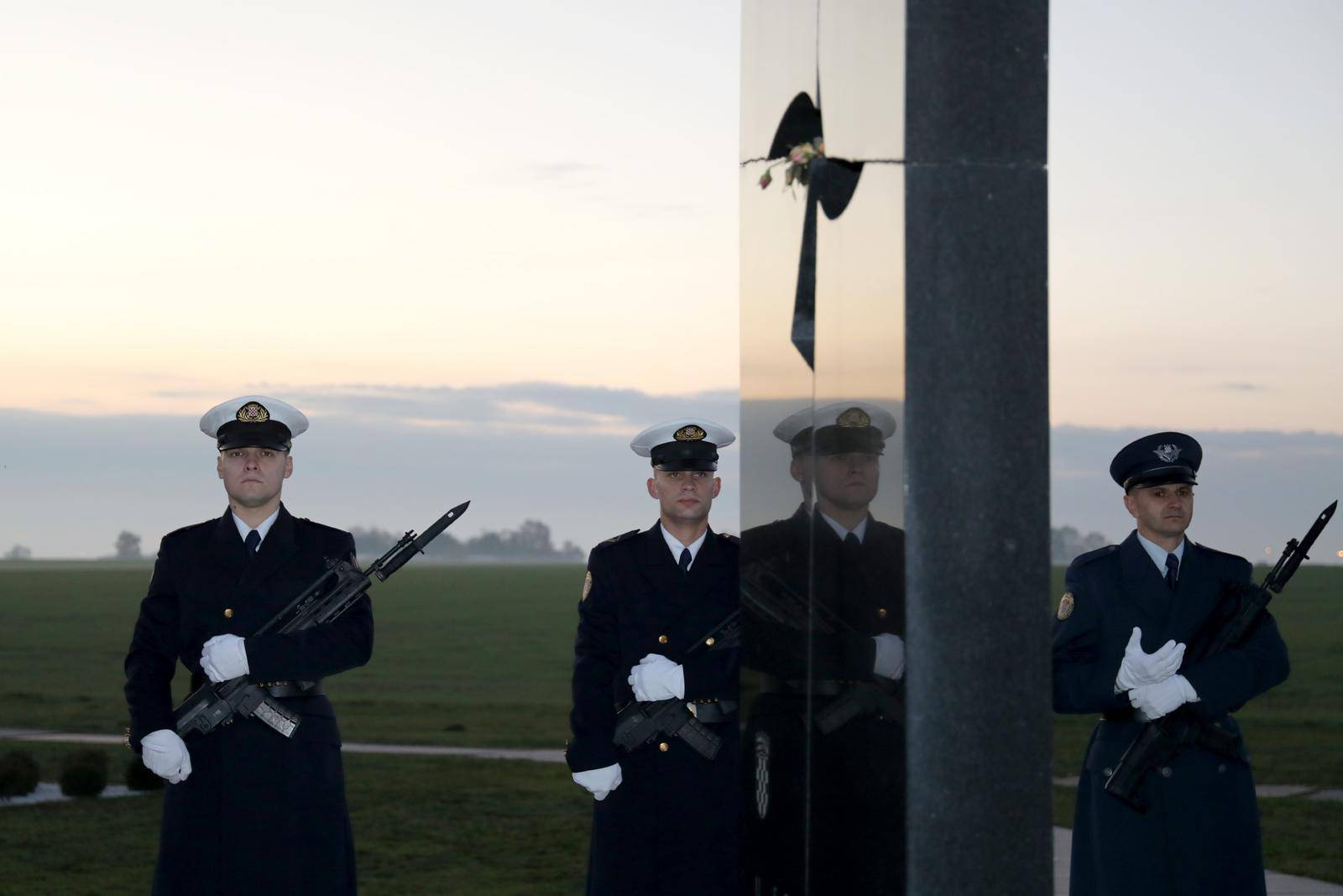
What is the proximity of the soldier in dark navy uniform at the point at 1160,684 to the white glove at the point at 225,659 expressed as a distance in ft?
9.28

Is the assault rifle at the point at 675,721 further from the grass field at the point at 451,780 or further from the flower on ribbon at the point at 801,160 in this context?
the grass field at the point at 451,780

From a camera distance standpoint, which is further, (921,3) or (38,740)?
(38,740)

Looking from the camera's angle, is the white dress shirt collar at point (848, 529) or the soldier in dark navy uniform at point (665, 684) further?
the soldier in dark navy uniform at point (665, 684)

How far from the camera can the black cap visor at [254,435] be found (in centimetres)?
603

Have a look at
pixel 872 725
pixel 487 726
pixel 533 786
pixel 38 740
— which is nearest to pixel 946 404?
pixel 872 725

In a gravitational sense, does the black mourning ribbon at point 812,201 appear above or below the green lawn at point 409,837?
above

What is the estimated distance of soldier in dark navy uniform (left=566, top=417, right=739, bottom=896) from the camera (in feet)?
18.4

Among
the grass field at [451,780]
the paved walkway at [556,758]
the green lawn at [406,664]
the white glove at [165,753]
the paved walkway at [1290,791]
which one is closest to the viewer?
the white glove at [165,753]

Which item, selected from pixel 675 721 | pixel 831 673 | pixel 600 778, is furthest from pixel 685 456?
pixel 831 673

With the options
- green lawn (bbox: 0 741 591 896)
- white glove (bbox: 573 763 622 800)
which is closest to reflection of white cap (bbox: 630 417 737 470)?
white glove (bbox: 573 763 622 800)

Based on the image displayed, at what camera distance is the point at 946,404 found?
337 cm

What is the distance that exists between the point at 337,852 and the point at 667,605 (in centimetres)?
153

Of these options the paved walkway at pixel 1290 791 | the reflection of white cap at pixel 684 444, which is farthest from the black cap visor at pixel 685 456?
the paved walkway at pixel 1290 791

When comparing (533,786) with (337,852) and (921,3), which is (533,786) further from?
(921,3)
